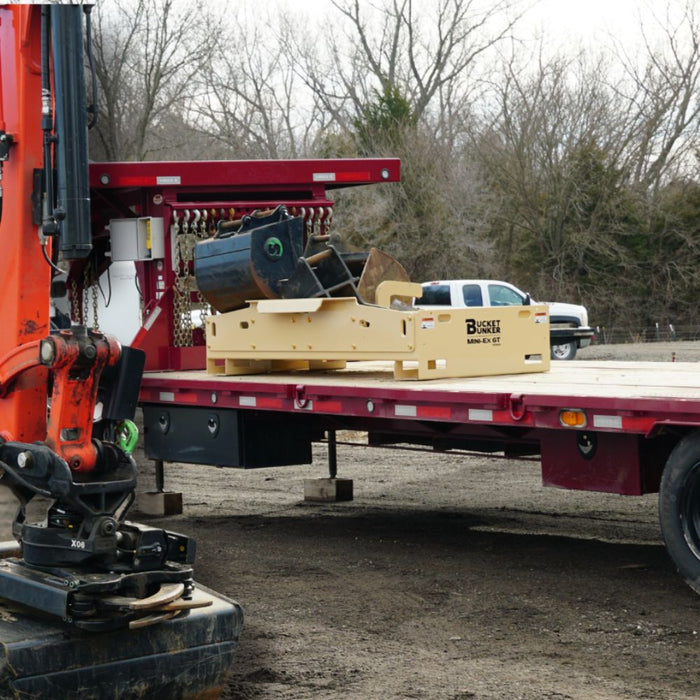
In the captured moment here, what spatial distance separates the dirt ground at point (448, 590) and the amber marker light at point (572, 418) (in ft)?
3.12

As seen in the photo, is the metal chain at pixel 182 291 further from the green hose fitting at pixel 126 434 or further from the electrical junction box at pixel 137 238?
the green hose fitting at pixel 126 434

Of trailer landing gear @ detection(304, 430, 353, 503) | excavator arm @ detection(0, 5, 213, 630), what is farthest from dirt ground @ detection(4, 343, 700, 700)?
excavator arm @ detection(0, 5, 213, 630)

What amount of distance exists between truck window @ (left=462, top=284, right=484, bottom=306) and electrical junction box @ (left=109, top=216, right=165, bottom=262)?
14.9 metres

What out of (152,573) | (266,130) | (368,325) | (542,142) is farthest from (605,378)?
(266,130)

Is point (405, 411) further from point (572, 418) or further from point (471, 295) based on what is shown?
point (471, 295)

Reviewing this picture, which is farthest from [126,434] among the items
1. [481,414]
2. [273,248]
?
[273,248]

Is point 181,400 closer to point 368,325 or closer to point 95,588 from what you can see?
point 368,325

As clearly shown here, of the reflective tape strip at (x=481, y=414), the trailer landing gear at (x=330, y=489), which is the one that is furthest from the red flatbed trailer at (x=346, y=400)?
the trailer landing gear at (x=330, y=489)

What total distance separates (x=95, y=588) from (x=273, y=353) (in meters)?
4.09

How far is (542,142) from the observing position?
39.2m

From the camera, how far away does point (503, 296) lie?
25156 millimetres

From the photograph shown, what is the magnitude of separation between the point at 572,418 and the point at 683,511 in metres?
0.72

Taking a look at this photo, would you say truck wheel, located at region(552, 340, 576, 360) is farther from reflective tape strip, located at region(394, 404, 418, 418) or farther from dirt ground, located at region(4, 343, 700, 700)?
reflective tape strip, located at region(394, 404, 418, 418)

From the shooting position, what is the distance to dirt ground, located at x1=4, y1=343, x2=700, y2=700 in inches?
212
